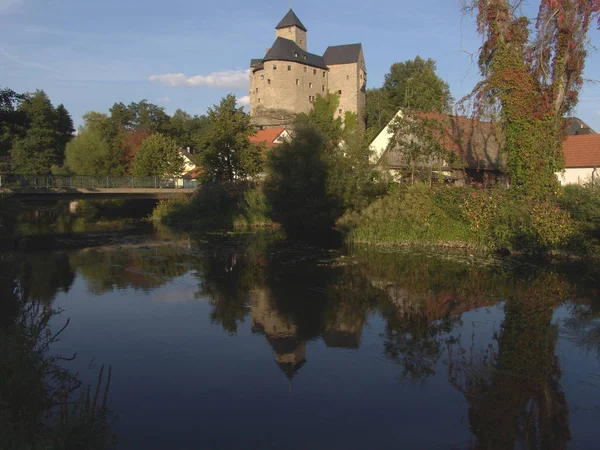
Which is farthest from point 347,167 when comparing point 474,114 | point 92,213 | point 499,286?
point 92,213

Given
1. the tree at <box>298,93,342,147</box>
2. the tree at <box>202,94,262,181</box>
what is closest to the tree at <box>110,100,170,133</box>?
the tree at <box>298,93,342,147</box>

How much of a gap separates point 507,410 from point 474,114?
700 inches

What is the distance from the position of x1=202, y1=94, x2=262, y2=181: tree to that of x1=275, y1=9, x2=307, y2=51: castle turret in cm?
4259

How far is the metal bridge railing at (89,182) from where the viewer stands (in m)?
32.7

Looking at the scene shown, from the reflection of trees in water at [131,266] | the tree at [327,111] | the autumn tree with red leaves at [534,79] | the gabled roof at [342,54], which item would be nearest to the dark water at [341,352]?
the reflection of trees in water at [131,266]

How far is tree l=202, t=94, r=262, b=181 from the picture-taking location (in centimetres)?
3612

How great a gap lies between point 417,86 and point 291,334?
52373 mm

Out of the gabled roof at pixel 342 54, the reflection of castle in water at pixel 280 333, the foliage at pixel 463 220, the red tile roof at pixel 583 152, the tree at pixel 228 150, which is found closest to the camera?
the reflection of castle in water at pixel 280 333

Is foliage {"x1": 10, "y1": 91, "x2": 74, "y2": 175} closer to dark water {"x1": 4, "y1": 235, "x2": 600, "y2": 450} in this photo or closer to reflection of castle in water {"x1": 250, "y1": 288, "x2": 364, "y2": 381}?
dark water {"x1": 4, "y1": 235, "x2": 600, "y2": 450}

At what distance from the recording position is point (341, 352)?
944 cm

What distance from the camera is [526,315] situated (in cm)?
1165

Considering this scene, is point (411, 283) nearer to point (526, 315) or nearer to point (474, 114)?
point (526, 315)

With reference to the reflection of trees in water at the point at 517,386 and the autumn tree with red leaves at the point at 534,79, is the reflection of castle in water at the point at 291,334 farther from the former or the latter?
the autumn tree with red leaves at the point at 534,79

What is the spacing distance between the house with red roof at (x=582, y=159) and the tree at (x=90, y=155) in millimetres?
39483
